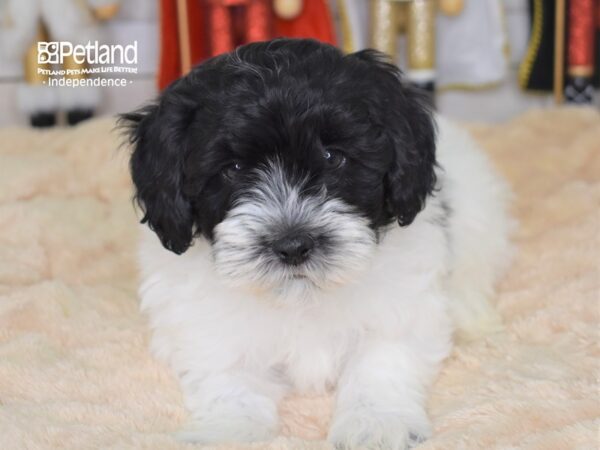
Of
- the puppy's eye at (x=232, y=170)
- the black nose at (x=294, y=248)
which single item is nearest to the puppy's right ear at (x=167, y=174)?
the puppy's eye at (x=232, y=170)

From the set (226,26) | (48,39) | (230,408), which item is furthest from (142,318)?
(48,39)

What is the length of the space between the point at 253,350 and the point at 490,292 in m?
0.90

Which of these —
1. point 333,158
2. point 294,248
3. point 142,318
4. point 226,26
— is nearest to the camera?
point 294,248

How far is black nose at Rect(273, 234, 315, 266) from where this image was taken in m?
1.68

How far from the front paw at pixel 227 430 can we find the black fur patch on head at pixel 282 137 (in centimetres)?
42

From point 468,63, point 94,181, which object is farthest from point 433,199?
point 468,63

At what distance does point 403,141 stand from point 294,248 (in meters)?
0.41

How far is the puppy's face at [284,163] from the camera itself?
1721 millimetres

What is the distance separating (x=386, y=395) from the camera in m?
1.88

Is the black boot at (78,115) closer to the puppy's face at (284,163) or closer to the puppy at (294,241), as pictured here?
the puppy at (294,241)

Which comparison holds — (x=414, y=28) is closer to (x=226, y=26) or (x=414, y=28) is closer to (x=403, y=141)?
(x=226, y=26)

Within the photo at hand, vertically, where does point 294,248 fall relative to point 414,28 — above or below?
below

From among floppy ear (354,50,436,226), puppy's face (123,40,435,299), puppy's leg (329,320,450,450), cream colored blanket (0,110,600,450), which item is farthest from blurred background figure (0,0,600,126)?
puppy's leg (329,320,450,450)

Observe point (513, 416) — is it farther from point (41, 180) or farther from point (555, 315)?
point (41, 180)
